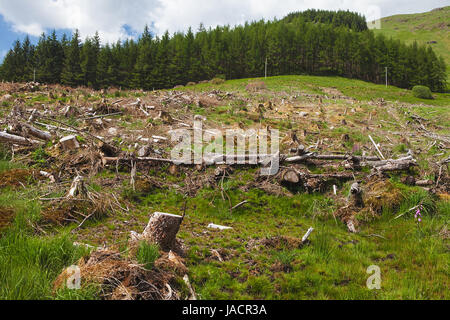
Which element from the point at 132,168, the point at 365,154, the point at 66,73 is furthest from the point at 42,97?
the point at 66,73

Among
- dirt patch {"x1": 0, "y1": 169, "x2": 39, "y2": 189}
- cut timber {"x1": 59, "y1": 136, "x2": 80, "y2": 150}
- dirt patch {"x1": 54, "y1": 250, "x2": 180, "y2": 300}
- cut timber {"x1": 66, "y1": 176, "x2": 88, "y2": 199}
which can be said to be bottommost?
dirt patch {"x1": 54, "y1": 250, "x2": 180, "y2": 300}

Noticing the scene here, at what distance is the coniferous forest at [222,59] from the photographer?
186 feet

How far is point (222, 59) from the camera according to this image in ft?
217

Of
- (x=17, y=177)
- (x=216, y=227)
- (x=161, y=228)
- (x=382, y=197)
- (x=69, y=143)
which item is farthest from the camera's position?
(x=69, y=143)

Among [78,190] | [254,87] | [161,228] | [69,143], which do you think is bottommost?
[161,228]

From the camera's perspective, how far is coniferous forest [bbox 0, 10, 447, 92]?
56.8 meters

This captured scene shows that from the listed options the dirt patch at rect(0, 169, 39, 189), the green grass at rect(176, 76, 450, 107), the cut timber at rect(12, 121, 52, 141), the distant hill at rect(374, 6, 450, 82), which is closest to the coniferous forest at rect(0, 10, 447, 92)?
the green grass at rect(176, 76, 450, 107)

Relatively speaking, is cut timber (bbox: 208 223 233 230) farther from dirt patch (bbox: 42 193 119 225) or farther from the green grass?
the green grass

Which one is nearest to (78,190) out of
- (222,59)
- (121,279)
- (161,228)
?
(161,228)

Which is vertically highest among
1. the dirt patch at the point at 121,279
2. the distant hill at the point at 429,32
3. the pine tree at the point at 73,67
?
the distant hill at the point at 429,32

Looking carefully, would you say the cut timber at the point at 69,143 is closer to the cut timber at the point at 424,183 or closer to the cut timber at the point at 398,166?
the cut timber at the point at 398,166

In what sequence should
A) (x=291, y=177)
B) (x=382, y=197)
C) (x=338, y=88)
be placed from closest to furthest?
(x=382, y=197) → (x=291, y=177) → (x=338, y=88)

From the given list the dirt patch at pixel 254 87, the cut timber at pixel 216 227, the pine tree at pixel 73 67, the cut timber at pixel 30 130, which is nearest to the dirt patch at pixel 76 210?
the cut timber at pixel 216 227

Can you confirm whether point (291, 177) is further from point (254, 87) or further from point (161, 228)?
point (254, 87)
